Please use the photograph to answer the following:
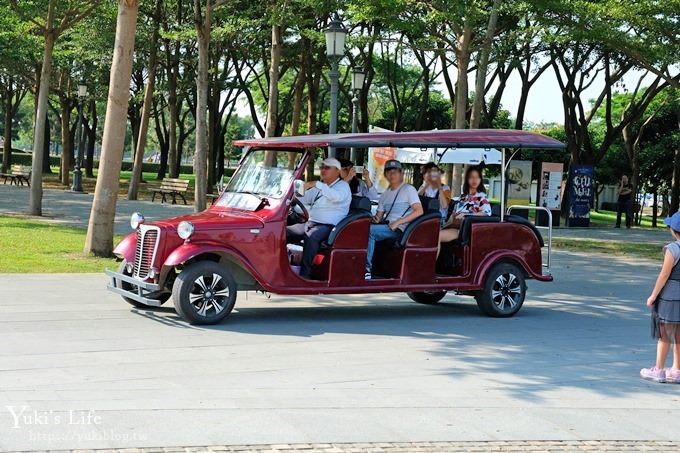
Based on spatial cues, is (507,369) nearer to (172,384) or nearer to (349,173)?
(172,384)

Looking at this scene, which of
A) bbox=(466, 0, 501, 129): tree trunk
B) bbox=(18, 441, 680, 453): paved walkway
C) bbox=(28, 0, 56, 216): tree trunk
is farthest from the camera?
bbox=(28, 0, 56, 216): tree trunk

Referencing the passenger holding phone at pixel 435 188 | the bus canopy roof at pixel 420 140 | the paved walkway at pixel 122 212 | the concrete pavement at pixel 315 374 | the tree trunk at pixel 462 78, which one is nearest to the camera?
the concrete pavement at pixel 315 374

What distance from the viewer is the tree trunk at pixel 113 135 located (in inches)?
629

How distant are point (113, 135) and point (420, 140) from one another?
253 inches

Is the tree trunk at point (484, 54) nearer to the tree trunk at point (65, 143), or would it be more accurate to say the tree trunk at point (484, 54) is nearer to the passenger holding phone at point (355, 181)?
the passenger holding phone at point (355, 181)

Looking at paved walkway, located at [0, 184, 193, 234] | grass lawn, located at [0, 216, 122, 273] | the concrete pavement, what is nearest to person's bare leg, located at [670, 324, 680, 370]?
the concrete pavement

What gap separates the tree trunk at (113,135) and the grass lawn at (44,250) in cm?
45

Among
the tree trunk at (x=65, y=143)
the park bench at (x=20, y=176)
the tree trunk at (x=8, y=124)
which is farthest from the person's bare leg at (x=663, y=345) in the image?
the tree trunk at (x=8, y=124)

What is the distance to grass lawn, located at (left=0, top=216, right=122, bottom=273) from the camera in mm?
14820

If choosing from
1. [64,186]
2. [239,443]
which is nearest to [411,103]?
[64,186]

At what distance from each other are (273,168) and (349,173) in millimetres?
1098

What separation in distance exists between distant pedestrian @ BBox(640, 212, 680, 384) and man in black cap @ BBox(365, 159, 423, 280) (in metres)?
3.51

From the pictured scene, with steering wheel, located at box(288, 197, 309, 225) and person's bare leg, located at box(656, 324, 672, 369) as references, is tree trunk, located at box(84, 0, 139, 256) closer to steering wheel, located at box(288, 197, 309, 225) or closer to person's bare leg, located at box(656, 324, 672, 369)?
steering wheel, located at box(288, 197, 309, 225)

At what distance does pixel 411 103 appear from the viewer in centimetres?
4756
